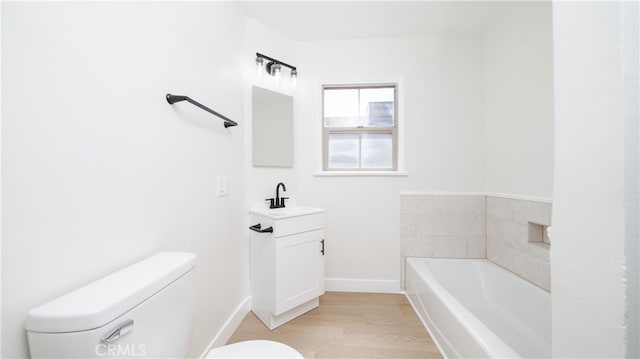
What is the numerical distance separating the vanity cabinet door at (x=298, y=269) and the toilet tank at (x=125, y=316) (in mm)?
834

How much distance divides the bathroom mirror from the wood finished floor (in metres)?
1.29

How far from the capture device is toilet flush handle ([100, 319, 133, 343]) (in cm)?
50

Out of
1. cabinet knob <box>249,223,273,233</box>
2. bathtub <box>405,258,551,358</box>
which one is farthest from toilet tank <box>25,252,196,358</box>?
bathtub <box>405,258,551,358</box>

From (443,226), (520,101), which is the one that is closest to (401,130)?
(520,101)

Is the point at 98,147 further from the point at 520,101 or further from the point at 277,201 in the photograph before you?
the point at 520,101

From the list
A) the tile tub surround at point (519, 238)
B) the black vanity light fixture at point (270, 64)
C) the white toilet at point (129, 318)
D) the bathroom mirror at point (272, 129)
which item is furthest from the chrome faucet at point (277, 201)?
the tile tub surround at point (519, 238)

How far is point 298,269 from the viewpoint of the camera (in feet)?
5.55

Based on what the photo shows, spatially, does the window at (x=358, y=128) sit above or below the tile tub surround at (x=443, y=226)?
above

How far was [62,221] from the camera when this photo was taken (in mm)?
596

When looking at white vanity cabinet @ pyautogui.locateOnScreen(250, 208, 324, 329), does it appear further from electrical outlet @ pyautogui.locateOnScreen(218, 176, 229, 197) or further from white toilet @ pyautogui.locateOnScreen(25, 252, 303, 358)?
white toilet @ pyautogui.locateOnScreen(25, 252, 303, 358)

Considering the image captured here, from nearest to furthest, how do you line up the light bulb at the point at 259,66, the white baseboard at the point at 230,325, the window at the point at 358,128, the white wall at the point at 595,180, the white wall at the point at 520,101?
the white wall at the point at 595,180 < the white baseboard at the point at 230,325 < the white wall at the point at 520,101 < the light bulb at the point at 259,66 < the window at the point at 358,128

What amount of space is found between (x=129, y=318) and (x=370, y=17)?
2.40m

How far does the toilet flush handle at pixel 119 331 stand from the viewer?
0.50m

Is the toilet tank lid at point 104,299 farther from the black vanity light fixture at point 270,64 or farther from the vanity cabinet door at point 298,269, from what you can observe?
the black vanity light fixture at point 270,64
